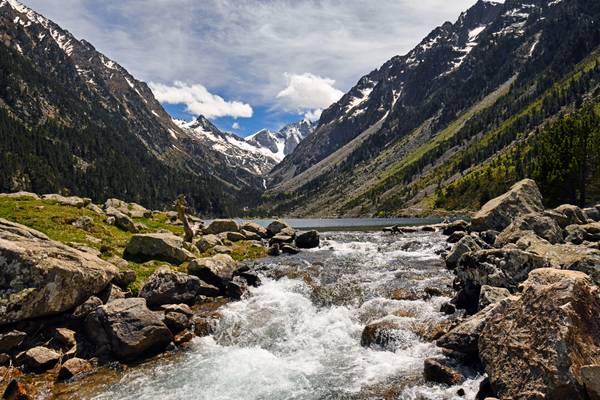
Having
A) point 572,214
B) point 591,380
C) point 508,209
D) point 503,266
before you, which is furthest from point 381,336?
point 508,209

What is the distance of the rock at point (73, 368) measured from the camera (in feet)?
57.4

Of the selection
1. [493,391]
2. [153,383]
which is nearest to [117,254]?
[153,383]

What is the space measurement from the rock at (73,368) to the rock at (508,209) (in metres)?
49.5

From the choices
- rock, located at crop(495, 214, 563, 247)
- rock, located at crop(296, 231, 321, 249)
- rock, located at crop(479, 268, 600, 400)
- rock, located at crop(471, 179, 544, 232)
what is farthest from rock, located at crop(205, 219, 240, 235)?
rock, located at crop(479, 268, 600, 400)

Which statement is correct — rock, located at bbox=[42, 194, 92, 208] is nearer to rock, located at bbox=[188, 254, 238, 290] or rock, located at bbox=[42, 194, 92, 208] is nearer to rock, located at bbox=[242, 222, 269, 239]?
rock, located at bbox=[188, 254, 238, 290]

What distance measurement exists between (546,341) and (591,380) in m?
1.55

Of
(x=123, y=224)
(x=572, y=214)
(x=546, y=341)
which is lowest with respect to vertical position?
(x=546, y=341)

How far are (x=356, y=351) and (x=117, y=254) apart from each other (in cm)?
2210

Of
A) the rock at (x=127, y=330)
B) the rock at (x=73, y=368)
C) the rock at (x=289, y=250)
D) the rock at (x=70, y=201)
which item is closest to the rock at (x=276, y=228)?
the rock at (x=289, y=250)

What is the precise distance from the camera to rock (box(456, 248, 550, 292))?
2189 centimetres

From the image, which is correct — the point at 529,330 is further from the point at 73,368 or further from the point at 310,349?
the point at 73,368

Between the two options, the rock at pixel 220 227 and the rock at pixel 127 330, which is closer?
the rock at pixel 127 330

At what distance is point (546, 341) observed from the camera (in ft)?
39.8

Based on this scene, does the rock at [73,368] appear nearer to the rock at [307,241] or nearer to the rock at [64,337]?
the rock at [64,337]
